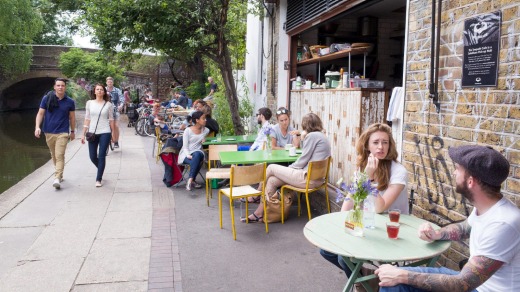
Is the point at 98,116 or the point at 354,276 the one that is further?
the point at 98,116

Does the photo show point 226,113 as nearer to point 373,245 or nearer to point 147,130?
point 147,130

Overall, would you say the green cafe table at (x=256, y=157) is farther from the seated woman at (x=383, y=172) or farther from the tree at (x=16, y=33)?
the tree at (x=16, y=33)

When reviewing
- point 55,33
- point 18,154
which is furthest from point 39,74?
point 18,154

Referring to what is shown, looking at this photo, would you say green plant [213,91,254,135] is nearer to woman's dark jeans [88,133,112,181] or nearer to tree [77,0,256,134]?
tree [77,0,256,134]

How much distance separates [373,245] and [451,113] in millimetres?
1304

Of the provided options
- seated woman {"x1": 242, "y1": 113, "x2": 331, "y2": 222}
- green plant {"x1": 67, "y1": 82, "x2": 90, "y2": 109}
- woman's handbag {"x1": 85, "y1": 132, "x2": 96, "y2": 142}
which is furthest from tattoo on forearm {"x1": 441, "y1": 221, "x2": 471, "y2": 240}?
green plant {"x1": 67, "y1": 82, "x2": 90, "y2": 109}

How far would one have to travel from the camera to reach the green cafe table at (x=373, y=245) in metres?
2.44

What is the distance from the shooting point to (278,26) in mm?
8844

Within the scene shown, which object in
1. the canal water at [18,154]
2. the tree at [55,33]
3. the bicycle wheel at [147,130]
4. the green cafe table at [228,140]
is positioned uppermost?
the tree at [55,33]

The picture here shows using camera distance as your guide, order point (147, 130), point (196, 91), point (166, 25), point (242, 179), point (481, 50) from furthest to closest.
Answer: point (196, 91) < point (147, 130) < point (166, 25) < point (242, 179) < point (481, 50)

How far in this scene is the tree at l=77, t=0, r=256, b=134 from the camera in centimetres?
889

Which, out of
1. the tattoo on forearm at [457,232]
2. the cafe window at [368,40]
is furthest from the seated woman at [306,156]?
the tattoo on forearm at [457,232]

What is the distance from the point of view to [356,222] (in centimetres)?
277

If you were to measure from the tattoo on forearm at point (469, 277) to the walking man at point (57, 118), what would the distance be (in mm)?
6322
